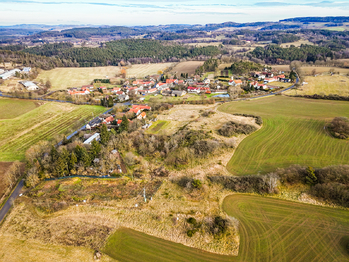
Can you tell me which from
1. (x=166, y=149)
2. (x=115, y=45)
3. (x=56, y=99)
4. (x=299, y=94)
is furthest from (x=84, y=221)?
(x=115, y=45)

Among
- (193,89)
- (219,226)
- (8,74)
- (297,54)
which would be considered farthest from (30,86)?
(297,54)

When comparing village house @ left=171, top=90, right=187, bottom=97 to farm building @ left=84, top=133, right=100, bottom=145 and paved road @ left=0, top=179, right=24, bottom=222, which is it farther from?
paved road @ left=0, top=179, right=24, bottom=222

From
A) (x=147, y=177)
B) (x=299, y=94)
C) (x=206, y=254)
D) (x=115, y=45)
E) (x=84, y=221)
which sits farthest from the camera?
(x=115, y=45)

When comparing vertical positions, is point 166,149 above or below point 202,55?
below

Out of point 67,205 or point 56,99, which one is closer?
point 67,205

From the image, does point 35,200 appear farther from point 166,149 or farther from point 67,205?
→ point 166,149

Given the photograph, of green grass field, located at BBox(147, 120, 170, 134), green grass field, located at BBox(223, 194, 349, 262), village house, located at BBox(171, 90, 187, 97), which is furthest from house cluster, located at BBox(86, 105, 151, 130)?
green grass field, located at BBox(223, 194, 349, 262)

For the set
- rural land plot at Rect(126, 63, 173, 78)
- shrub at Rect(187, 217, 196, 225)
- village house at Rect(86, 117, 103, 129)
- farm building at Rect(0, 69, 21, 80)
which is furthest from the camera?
rural land plot at Rect(126, 63, 173, 78)
